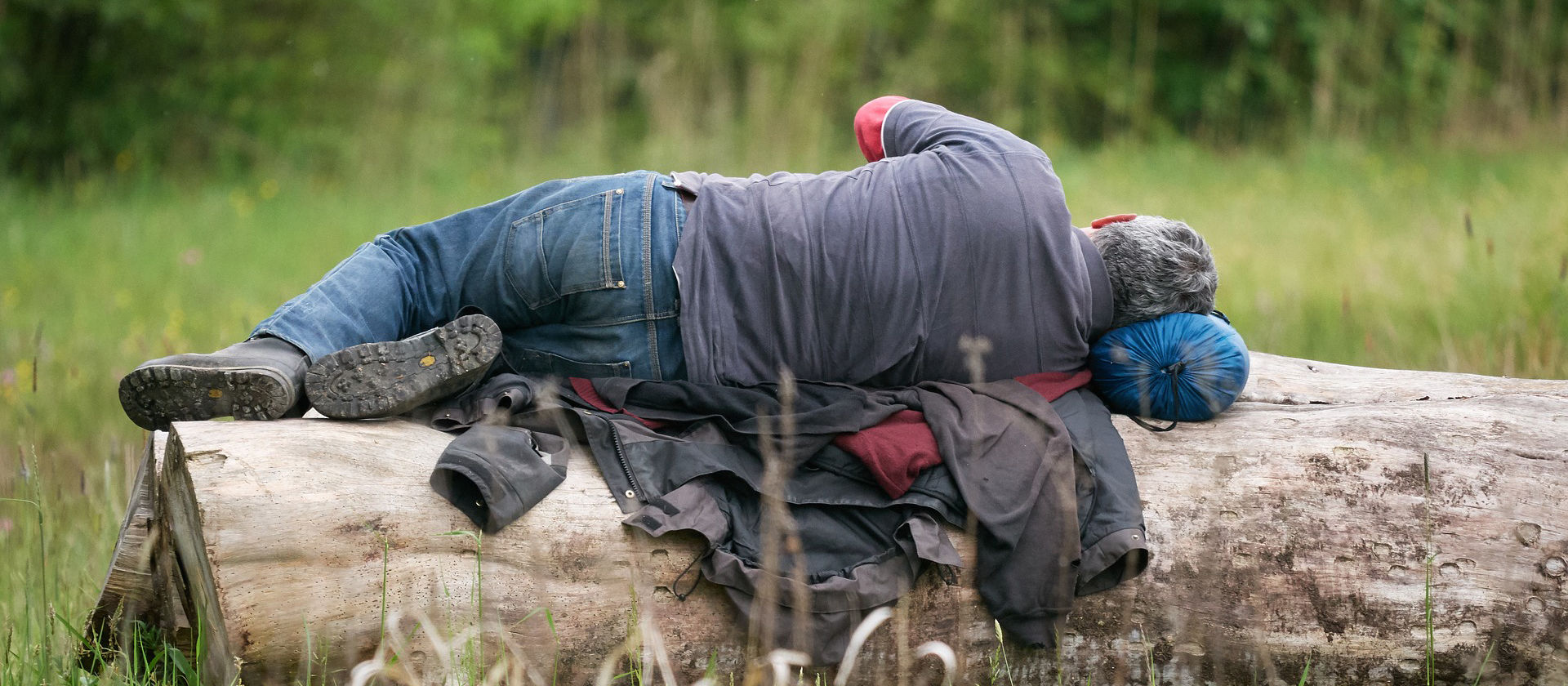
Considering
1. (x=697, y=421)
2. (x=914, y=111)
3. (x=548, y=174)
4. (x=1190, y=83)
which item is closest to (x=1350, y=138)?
(x=1190, y=83)

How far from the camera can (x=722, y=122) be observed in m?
9.31

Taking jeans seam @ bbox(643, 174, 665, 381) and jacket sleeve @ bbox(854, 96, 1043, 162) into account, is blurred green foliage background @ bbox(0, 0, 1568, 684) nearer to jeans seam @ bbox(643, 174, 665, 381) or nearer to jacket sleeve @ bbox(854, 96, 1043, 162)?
jacket sleeve @ bbox(854, 96, 1043, 162)

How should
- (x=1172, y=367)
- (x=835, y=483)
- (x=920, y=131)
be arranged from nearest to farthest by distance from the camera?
(x=835, y=483)
(x=1172, y=367)
(x=920, y=131)

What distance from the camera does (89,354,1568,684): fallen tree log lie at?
2258 mm

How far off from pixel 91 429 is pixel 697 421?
3.03 metres

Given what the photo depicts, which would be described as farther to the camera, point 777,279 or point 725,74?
point 725,74

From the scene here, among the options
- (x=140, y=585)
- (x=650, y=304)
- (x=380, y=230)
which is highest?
(x=650, y=304)

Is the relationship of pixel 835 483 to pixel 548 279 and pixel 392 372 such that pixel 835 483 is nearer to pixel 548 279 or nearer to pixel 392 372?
pixel 548 279

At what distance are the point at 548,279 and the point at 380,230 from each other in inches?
212

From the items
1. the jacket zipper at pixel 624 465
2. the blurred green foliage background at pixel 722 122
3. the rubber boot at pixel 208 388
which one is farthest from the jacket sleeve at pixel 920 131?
the blurred green foliage background at pixel 722 122

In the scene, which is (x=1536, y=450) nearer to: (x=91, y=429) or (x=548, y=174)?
(x=91, y=429)

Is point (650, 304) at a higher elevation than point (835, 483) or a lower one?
higher

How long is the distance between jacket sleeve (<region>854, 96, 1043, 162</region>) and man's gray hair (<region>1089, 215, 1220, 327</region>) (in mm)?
347

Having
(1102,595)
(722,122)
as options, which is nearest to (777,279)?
(1102,595)
